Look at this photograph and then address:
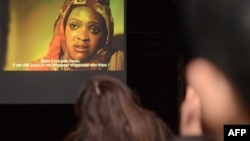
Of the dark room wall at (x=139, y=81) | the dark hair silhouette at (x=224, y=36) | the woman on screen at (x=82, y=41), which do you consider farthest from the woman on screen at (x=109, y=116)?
the dark room wall at (x=139, y=81)

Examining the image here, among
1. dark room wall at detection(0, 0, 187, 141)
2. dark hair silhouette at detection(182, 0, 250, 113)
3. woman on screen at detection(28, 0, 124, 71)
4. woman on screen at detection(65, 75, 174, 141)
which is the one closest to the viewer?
woman on screen at detection(65, 75, 174, 141)

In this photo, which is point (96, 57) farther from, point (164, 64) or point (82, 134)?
point (82, 134)

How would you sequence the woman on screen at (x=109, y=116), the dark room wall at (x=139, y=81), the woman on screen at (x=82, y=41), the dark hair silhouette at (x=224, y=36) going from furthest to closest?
the dark room wall at (x=139, y=81) < the woman on screen at (x=82, y=41) < the dark hair silhouette at (x=224, y=36) < the woman on screen at (x=109, y=116)

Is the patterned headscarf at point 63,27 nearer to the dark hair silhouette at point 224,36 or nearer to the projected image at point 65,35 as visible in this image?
the projected image at point 65,35

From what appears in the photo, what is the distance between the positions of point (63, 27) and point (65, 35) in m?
0.09

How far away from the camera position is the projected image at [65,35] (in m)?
5.99

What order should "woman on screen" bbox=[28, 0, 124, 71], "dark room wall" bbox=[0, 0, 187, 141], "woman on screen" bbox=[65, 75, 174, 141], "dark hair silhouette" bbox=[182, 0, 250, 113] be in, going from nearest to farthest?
"woman on screen" bbox=[65, 75, 174, 141] → "dark hair silhouette" bbox=[182, 0, 250, 113] → "woman on screen" bbox=[28, 0, 124, 71] → "dark room wall" bbox=[0, 0, 187, 141]

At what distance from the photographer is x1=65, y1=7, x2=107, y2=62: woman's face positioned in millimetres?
6012

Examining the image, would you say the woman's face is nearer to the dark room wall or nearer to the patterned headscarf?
the patterned headscarf

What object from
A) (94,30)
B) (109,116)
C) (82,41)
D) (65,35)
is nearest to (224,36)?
(94,30)

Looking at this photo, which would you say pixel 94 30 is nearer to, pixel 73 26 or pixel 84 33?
pixel 84 33

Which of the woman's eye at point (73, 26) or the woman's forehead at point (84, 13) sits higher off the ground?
the woman's forehead at point (84, 13)

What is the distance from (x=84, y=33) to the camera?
6.05 meters

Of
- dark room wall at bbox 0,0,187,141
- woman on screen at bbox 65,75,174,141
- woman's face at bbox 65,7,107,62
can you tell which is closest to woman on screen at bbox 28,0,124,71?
woman's face at bbox 65,7,107,62
